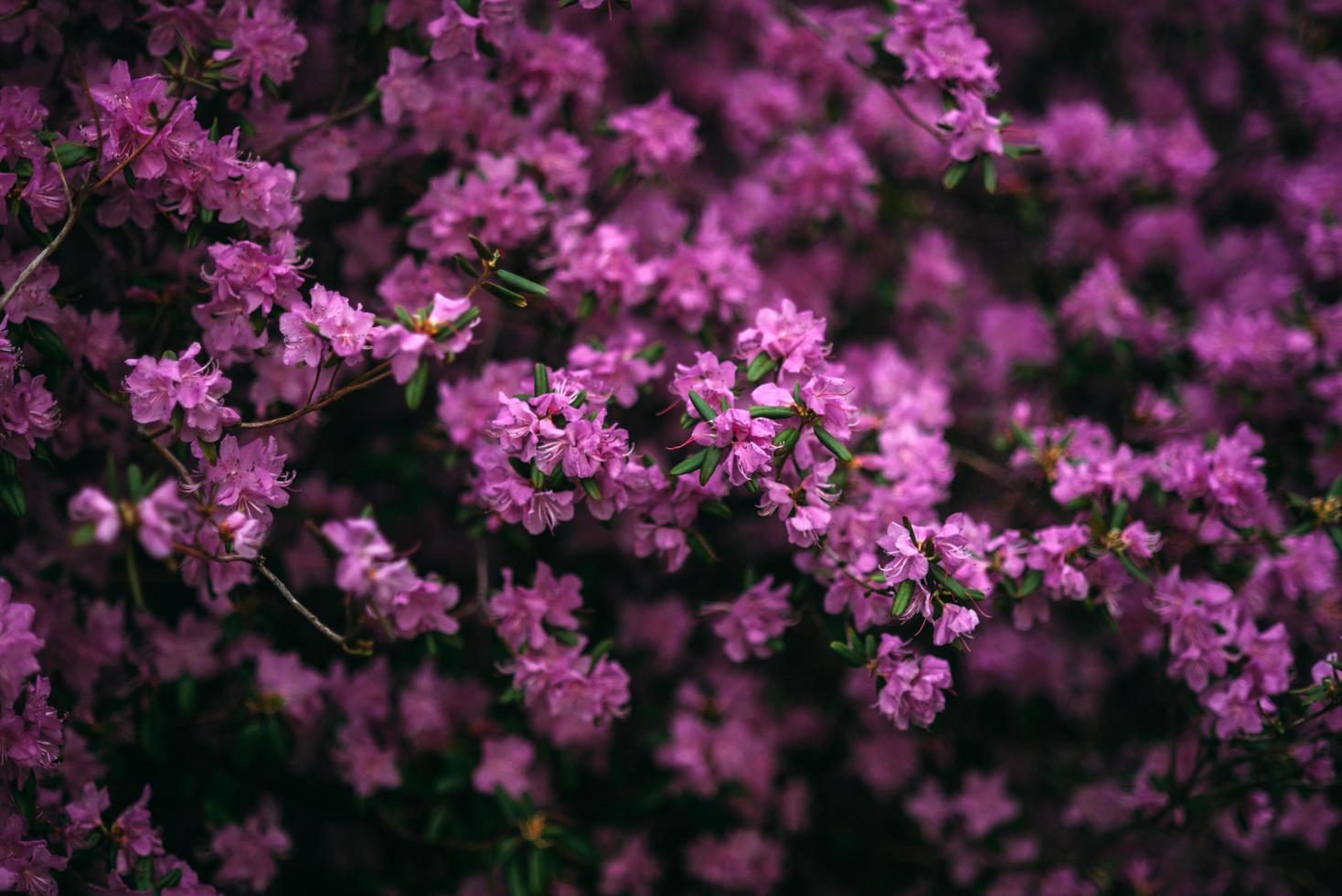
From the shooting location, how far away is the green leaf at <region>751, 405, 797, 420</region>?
1.91m

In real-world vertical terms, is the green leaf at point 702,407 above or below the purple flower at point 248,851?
above

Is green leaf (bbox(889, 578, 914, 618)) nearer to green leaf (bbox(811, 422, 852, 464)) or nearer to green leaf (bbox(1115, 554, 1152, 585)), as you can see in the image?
green leaf (bbox(811, 422, 852, 464))

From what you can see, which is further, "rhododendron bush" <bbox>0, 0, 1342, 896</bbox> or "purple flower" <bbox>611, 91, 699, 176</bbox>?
"purple flower" <bbox>611, 91, 699, 176</bbox>

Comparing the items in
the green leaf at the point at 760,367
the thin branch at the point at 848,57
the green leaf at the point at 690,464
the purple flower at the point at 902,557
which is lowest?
Answer: the purple flower at the point at 902,557

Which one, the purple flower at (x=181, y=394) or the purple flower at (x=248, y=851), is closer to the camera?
the purple flower at (x=181, y=394)

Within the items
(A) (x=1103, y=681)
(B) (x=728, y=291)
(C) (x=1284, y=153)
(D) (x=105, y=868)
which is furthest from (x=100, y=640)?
(C) (x=1284, y=153)

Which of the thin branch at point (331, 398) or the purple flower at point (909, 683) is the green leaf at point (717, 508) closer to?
the purple flower at point (909, 683)

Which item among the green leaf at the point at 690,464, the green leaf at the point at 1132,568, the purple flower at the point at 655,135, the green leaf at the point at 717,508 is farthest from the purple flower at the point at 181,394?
the green leaf at the point at 1132,568

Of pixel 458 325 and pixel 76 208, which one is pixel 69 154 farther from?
pixel 458 325

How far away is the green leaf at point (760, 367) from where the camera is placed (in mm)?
2051

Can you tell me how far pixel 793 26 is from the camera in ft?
10.9

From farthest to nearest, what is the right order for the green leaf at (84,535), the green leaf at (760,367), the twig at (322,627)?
the green leaf at (760,367)
the twig at (322,627)
the green leaf at (84,535)

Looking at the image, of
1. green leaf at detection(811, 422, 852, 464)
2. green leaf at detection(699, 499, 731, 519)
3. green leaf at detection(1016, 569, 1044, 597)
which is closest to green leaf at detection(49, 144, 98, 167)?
green leaf at detection(699, 499, 731, 519)

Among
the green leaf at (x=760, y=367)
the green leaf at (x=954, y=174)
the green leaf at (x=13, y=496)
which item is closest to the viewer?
the green leaf at (x=13, y=496)
